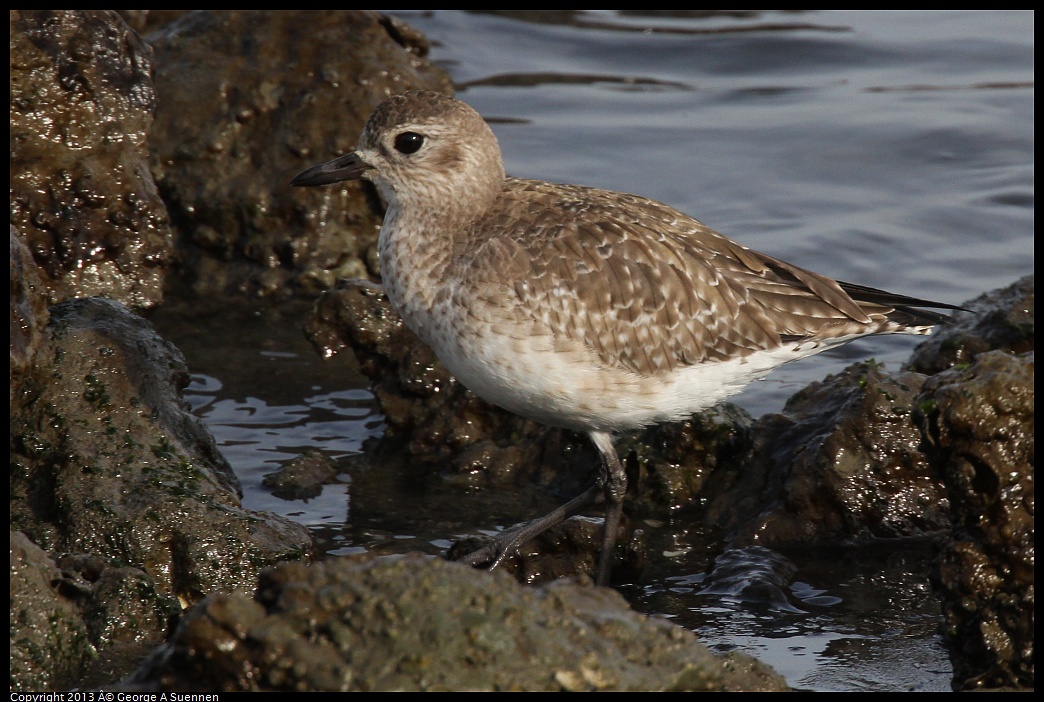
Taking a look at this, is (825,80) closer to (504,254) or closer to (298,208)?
(298,208)

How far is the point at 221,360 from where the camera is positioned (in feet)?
31.4

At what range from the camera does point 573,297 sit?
22.1 ft

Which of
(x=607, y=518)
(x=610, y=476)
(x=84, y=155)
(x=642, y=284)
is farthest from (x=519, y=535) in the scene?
(x=84, y=155)

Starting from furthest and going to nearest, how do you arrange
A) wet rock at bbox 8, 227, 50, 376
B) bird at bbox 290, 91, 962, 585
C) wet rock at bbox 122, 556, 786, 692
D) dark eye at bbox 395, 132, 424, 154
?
dark eye at bbox 395, 132, 424, 154 → bird at bbox 290, 91, 962, 585 → wet rock at bbox 8, 227, 50, 376 → wet rock at bbox 122, 556, 786, 692

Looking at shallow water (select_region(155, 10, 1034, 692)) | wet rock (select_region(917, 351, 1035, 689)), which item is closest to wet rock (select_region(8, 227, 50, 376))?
shallow water (select_region(155, 10, 1034, 692))

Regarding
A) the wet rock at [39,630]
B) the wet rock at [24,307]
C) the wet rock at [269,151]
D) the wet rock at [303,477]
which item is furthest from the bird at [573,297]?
the wet rock at [269,151]

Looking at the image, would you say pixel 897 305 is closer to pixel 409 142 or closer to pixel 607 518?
pixel 607 518

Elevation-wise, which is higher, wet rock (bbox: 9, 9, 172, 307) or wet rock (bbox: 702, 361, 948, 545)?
wet rock (bbox: 9, 9, 172, 307)

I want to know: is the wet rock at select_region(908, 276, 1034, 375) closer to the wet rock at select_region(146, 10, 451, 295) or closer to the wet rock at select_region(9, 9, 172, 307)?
the wet rock at select_region(146, 10, 451, 295)

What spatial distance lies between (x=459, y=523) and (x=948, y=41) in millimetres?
11829

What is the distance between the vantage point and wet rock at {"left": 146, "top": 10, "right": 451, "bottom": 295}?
417 inches

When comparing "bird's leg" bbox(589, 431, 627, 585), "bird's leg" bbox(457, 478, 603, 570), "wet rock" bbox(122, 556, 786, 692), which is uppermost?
"wet rock" bbox(122, 556, 786, 692)

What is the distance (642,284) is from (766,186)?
22.2 feet

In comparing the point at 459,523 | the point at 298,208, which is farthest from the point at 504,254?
the point at 298,208
